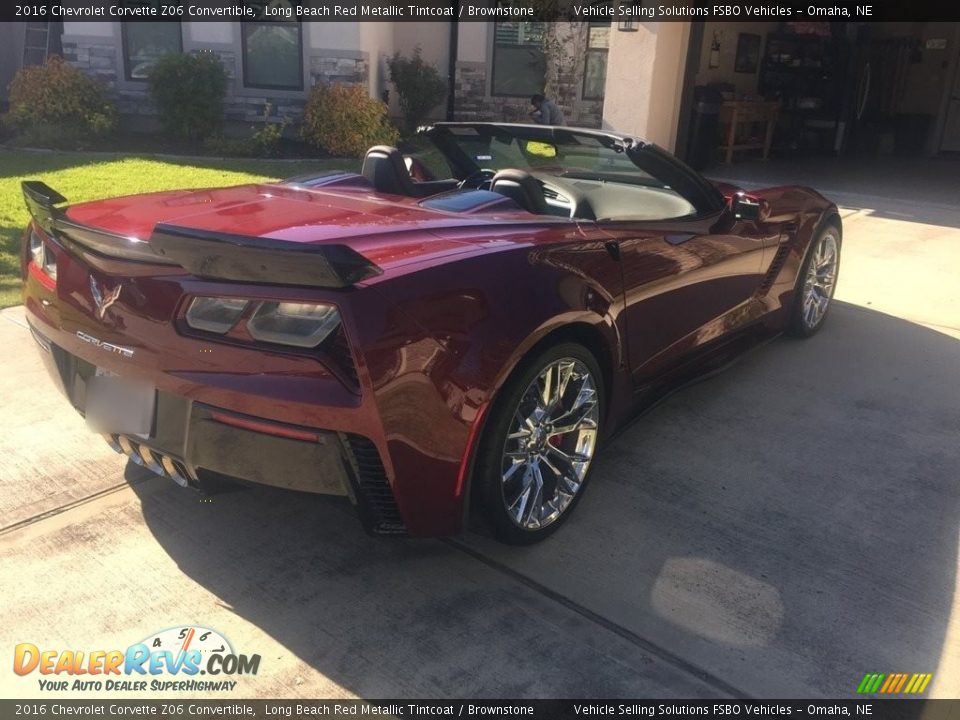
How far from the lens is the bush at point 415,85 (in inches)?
558

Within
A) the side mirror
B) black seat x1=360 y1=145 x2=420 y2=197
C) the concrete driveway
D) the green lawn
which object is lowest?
the concrete driveway

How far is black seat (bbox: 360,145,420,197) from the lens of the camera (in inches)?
144

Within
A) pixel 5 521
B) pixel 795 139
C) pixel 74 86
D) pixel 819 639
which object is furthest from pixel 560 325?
pixel 795 139

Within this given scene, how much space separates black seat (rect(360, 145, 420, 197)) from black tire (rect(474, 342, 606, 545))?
3.85 ft

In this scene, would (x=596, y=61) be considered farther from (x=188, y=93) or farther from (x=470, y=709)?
(x=470, y=709)

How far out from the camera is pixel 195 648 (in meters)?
2.45

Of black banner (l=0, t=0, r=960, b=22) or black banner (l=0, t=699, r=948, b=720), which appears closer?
black banner (l=0, t=699, r=948, b=720)

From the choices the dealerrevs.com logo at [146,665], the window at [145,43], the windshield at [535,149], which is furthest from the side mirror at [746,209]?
the window at [145,43]

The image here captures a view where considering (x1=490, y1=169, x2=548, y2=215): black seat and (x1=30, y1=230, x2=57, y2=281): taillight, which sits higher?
(x1=490, y1=169, x2=548, y2=215): black seat

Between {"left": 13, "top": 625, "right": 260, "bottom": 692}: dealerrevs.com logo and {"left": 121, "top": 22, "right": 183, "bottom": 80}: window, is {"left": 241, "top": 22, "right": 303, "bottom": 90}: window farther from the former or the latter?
{"left": 13, "top": 625, "right": 260, "bottom": 692}: dealerrevs.com logo

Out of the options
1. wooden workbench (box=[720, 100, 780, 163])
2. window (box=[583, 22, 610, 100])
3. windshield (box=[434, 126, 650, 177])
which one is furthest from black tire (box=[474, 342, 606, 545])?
window (box=[583, 22, 610, 100])

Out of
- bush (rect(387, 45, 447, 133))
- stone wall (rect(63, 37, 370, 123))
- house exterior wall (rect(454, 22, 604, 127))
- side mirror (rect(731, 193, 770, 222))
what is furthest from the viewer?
house exterior wall (rect(454, 22, 604, 127))

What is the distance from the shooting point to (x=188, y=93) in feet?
41.0

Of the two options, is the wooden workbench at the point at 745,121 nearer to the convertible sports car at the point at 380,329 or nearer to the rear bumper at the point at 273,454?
the convertible sports car at the point at 380,329
